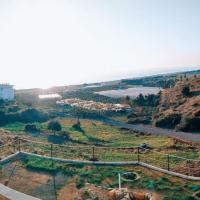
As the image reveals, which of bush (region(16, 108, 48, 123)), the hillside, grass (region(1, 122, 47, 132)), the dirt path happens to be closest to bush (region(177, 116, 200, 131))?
the hillside

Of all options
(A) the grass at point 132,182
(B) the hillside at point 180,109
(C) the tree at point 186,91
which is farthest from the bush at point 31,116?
(A) the grass at point 132,182

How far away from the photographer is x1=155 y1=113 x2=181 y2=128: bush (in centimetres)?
4399

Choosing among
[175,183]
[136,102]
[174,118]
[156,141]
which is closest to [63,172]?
[175,183]

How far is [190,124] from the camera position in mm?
40156

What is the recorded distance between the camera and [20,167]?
1781 centimetres

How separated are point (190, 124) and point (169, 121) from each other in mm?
5030

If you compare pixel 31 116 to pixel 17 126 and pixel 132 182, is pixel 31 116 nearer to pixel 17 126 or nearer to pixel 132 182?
pixel 17 126

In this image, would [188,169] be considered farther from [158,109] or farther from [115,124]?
[158,109]

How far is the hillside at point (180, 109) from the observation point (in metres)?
40.7

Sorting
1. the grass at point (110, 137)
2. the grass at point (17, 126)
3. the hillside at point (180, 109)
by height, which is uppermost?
the hillside at point (180, 109)

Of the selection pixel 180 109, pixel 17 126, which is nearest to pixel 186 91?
pixel 180 109

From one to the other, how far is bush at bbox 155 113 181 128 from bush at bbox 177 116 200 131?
2.64 m

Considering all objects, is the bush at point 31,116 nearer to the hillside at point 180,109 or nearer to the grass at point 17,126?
the grass at point 17,126

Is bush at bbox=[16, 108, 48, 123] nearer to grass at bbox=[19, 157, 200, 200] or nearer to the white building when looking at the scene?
the white building
